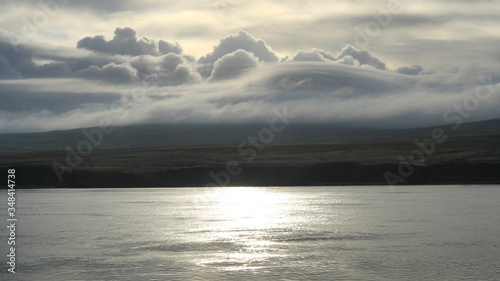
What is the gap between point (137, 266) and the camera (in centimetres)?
4391

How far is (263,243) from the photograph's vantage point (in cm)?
5462

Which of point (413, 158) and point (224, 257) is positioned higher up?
point (413, 158)

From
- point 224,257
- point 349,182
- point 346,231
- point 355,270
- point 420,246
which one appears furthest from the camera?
point 349,182

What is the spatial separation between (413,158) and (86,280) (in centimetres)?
16061

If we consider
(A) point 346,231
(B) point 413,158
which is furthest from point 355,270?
(B) point 413,158

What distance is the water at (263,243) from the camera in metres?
41.3

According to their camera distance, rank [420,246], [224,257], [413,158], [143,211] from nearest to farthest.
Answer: [224,257], [420,246], [143,211], [413,158]

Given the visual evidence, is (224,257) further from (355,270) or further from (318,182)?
(318,182)

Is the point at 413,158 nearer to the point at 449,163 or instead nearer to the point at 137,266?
the point at 449,163

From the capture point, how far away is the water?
135 ft

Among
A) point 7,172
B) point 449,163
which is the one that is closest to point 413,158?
point 449,163

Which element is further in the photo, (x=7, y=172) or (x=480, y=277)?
(x=7, y=172)

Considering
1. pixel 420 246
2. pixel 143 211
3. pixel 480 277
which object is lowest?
pixel 480 277

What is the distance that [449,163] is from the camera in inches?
6722
